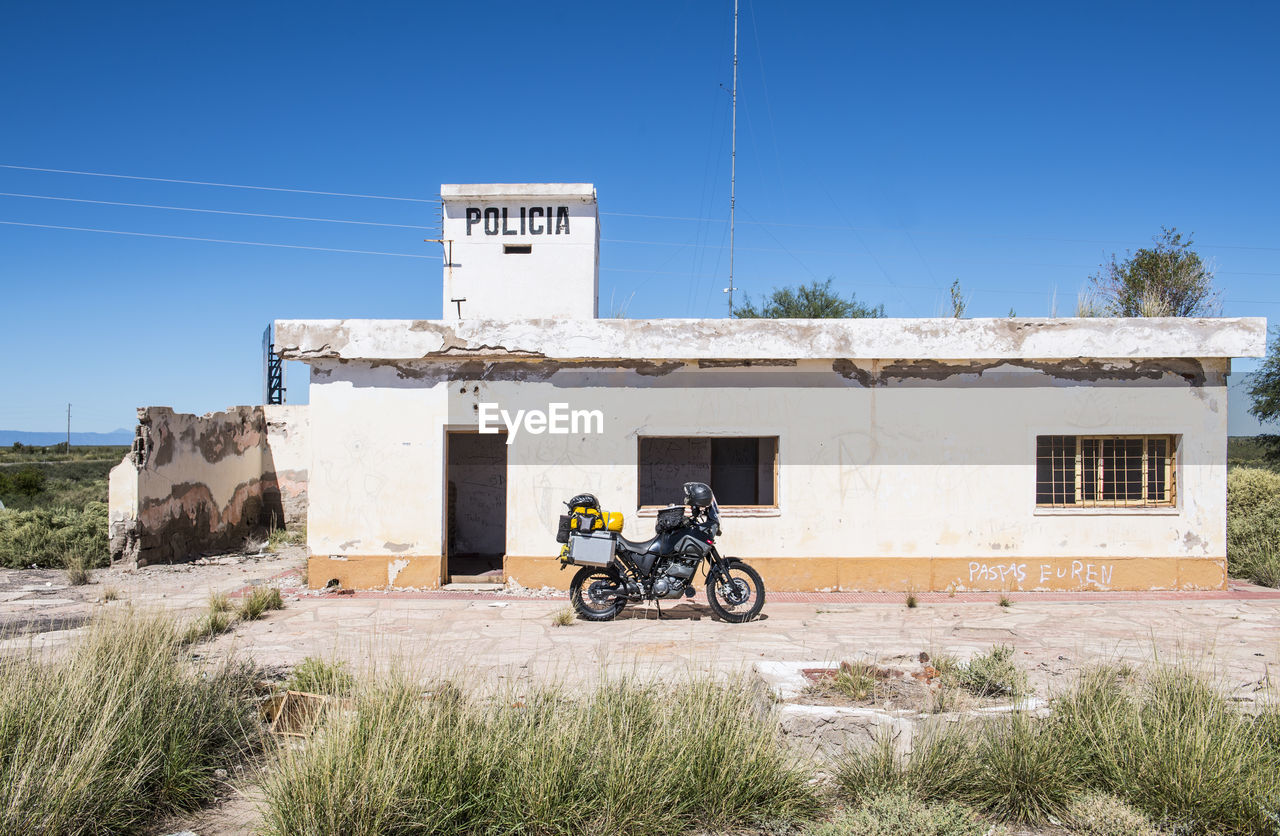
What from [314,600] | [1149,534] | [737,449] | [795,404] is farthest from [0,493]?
[1149,534]

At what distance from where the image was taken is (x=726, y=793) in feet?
13.7

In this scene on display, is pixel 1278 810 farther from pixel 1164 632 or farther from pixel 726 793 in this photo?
pixel 1164 632

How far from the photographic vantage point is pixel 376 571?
10.1m

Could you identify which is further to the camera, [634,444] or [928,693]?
[634,444]

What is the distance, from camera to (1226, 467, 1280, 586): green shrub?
10.9 metres

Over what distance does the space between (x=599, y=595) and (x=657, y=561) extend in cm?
74

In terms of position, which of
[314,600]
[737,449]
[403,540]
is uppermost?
[737,449]

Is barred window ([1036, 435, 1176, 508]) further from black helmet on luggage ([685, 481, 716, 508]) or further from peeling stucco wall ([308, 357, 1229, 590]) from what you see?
black helmet on luggage ([685, 481, 716, 508])

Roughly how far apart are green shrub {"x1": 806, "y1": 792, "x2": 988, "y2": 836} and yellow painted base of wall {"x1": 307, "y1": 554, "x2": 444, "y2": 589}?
7026mm

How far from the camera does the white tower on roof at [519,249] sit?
1470cm

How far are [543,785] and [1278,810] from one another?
3.61 meters

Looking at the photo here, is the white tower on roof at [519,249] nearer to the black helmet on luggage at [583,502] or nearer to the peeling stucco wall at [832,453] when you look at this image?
the peeling stucco wall at [832,453]

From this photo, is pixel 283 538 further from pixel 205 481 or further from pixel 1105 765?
pixel 1105 765

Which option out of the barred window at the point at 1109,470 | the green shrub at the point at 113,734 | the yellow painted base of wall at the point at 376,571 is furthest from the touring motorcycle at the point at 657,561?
the barred window at the point at 1109,470
